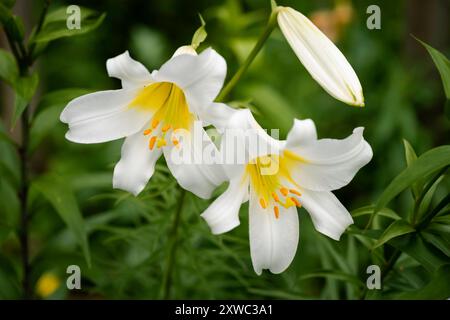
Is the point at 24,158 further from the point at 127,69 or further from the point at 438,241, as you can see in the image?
the point at 438,241

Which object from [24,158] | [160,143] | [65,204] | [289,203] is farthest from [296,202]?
[24,158]

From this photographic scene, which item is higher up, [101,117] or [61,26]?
[61,26]

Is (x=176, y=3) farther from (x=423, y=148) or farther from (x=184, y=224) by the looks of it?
(x=184, y=224)

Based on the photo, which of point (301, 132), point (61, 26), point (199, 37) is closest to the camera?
point (301, 132)

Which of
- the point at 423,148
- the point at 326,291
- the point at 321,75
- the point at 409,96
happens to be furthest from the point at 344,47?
the point at 321,75

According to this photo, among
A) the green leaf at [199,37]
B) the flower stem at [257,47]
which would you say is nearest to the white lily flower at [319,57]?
the flower stem at [257,47]

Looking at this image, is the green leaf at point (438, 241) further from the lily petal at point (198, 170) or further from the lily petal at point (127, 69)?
the lily petal at point (127, 69)
